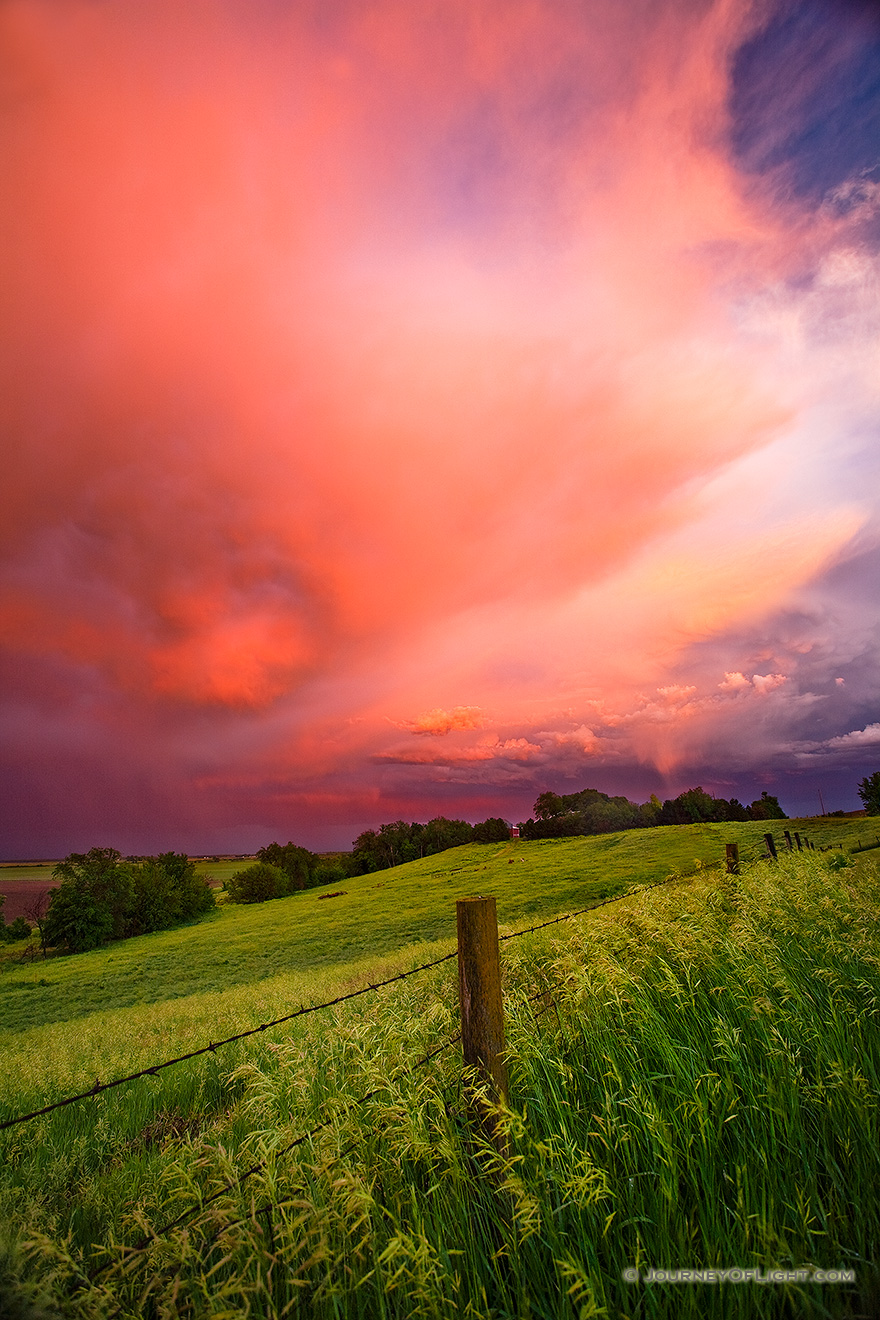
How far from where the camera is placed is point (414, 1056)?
438cm

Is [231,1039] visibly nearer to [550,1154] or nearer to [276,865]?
[550,1154]

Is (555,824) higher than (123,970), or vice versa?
(555,824)

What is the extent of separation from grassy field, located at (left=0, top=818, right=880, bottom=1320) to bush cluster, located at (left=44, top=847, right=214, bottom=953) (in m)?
80.6

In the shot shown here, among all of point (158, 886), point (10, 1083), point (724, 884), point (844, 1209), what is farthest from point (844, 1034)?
point (158, 886)

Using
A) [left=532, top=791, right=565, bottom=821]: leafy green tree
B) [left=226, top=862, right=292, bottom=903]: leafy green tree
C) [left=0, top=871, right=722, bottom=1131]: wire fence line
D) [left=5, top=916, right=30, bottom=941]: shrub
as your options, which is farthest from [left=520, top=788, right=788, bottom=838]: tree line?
[left=0, top=871, right=722, bottom=1131]: wire fence line

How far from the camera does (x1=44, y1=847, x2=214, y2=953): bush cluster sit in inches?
2859

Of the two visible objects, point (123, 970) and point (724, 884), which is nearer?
point (724, 884)

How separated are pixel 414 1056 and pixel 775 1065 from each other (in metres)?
2.48

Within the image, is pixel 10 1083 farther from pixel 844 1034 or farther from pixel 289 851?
pixel 289 851

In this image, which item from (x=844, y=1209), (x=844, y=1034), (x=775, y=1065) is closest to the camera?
(x=844, y=1209)

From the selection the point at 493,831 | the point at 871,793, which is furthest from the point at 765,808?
the point at 493,831

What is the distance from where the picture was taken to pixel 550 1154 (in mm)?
3066

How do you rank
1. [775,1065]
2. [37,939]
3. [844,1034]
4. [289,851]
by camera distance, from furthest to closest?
[289,851] → [37,939] → [844,1034] → [775,1065]

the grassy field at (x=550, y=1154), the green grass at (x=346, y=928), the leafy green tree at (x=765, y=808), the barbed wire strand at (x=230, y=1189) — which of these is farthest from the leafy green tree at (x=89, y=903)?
the leafy green tree at (x=765, y=808)
